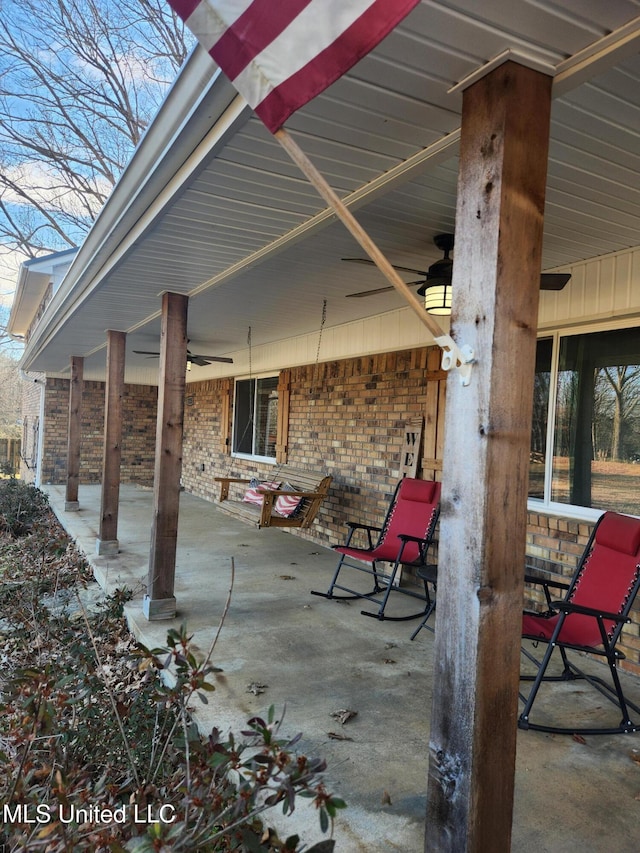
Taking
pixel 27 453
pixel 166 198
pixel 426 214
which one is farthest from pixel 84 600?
pixel 27 453

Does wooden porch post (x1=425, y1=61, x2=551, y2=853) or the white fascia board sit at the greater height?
the white fascia board

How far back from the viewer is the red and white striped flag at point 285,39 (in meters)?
1.23

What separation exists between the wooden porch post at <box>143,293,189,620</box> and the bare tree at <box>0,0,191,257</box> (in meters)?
10.2

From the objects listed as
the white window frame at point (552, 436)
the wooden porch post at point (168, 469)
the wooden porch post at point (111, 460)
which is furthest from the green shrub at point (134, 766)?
the white window frame at point (552, 436)

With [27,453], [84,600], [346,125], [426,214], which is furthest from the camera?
[27,453]

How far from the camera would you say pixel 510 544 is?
1.50m

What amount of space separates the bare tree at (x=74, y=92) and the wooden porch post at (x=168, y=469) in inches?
401

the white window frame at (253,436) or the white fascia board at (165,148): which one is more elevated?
A: the white fascia board at (165,148)

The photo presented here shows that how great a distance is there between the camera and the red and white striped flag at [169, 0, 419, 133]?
1226mm

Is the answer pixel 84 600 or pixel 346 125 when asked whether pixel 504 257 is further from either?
pixel 84 600

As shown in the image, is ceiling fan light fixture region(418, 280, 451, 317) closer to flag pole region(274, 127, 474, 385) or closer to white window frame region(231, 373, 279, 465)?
flag pole region(274, 127, 474, 385)

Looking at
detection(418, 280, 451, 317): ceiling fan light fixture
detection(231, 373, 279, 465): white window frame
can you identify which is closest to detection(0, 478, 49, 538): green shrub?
detection(231, 373, 279, 465): white window frame

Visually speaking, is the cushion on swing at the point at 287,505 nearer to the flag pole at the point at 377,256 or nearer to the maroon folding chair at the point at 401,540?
the maroon folding chair at the point at 401,540

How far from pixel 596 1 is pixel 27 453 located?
1698 cm
